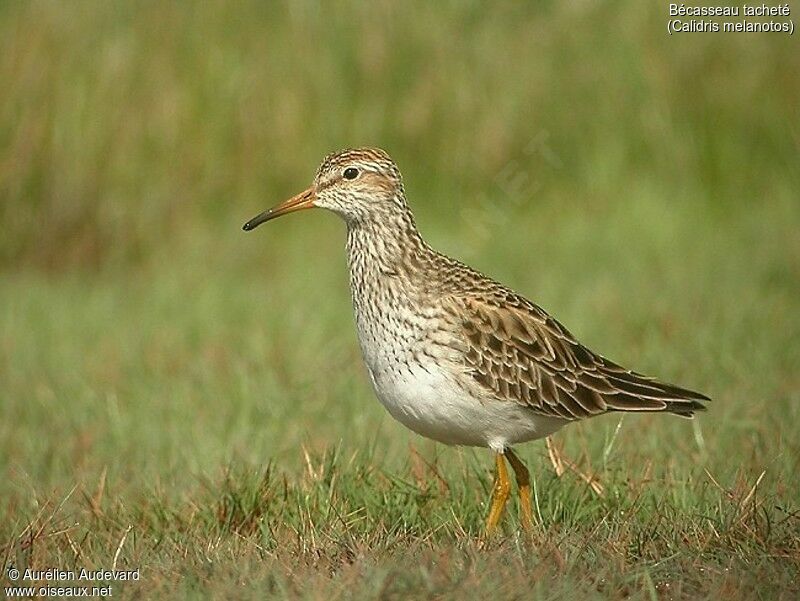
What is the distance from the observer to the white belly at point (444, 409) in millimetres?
5773

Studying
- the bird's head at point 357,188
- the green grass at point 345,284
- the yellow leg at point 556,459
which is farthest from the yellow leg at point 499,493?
the bird's head at point 357,188

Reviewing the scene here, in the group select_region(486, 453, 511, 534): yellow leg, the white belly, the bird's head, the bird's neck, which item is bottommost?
select_region(486, 453, 511, 534): yellow leg

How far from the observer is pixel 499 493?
5887mm

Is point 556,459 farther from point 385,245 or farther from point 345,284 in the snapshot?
point 345,284

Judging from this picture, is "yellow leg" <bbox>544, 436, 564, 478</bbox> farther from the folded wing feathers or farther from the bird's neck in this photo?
the bird's neck

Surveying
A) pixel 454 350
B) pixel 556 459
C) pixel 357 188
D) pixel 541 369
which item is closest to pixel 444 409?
pixel 454 350

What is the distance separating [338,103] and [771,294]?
4.23 metres

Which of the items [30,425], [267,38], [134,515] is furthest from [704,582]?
[267,38]

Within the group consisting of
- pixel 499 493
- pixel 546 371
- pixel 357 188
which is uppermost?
pixel 357 188

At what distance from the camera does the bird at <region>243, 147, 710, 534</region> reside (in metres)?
5.84

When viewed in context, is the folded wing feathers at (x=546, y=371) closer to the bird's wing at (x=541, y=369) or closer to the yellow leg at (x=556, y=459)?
the bird's wing at (x=541, y=369)

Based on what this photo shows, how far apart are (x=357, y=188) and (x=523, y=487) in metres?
1.45

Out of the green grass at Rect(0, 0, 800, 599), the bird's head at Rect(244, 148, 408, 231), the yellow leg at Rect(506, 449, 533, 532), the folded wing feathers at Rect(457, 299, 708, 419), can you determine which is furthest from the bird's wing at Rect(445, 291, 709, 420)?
the bird's head at Rect(244, 148, 408, 231)

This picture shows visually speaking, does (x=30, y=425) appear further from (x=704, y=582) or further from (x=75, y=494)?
(x=704, y=582)
